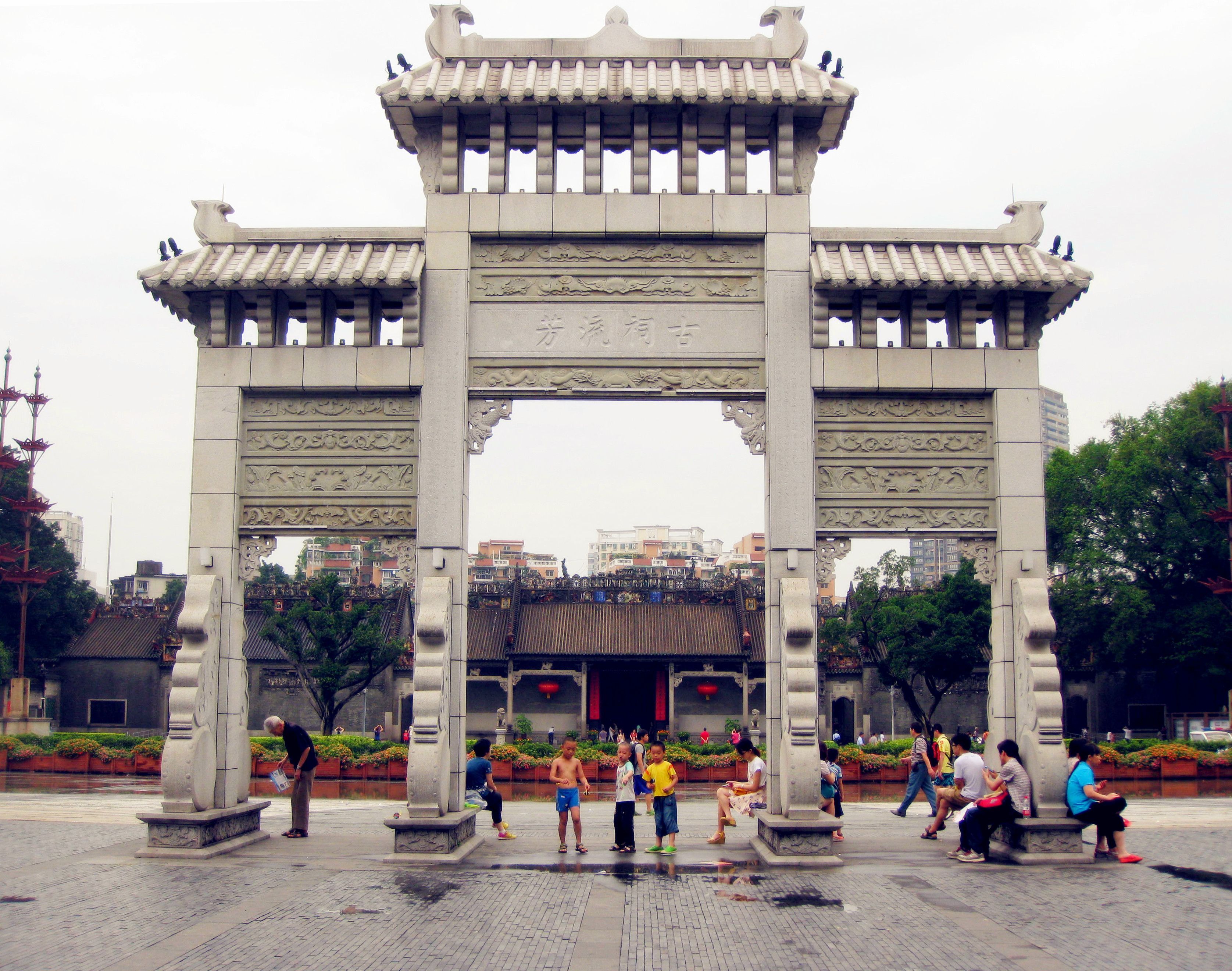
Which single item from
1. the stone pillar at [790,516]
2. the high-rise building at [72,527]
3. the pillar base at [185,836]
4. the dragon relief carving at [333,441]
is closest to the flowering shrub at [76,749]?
the pillar base at [185,836]

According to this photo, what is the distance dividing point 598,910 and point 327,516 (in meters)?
6.17

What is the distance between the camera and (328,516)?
13.0 metres

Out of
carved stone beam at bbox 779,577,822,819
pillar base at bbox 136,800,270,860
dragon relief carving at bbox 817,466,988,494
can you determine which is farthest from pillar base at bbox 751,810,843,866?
pillar base at bbox 136,800,270,860

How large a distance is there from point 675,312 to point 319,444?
4855mm

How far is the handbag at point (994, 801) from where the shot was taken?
1164 cm

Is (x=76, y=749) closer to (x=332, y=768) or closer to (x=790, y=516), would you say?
(x=332, y=768)

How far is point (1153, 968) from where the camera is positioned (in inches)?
291

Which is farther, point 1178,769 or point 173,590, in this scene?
point 173,590

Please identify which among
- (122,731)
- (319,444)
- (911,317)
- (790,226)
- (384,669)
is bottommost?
(122,731)

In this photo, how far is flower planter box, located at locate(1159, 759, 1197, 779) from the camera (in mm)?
20062

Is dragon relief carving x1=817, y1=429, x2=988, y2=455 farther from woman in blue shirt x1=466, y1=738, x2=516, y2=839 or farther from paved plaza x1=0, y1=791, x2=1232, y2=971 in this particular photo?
woman in blue shirt x1=466, y1=738, x2=516, y2=839

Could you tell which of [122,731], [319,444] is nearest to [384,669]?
[122,731]

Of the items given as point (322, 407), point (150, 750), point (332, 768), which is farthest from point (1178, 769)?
point (150, 750)

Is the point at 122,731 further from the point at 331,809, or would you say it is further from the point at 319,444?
the point at 319,444
